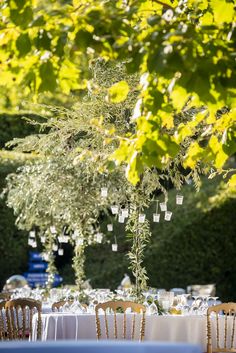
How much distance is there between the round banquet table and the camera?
9.05 metres

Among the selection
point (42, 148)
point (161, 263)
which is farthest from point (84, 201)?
point (161, 263)

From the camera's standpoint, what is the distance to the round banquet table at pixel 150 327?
29.7 feet

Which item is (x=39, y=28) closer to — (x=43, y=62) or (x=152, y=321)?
(x=43, y=62)

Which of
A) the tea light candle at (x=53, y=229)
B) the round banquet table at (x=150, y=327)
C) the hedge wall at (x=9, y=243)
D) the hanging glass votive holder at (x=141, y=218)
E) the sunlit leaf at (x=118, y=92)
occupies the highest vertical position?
the sunlit leaf at (x=118, y=92)

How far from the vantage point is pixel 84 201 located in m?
15.2

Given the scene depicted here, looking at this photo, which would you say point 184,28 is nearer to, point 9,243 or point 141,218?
point 141,218

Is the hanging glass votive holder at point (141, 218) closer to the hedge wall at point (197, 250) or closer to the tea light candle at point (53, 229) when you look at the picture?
the tea light candle at point (53, 229)

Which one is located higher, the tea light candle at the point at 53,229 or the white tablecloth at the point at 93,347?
the white tablecloth at the point at 93,347

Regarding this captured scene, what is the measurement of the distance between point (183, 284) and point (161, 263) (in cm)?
58

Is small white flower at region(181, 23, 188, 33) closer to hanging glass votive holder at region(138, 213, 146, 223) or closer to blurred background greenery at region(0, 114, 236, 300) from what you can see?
hanging glass votive holder at region(138, 213, 146, 223)

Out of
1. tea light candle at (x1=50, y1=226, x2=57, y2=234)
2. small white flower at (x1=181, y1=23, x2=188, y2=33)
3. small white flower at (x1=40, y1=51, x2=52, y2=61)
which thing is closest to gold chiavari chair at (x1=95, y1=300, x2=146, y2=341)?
small white flower at (x1=40, y1=51, x2=52, y2=61)

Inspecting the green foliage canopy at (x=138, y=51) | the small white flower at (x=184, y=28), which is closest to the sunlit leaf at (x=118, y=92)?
the green foliage canopy at (x=138, y=51)

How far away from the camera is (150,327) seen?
9117mm

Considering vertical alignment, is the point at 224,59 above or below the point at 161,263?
above
